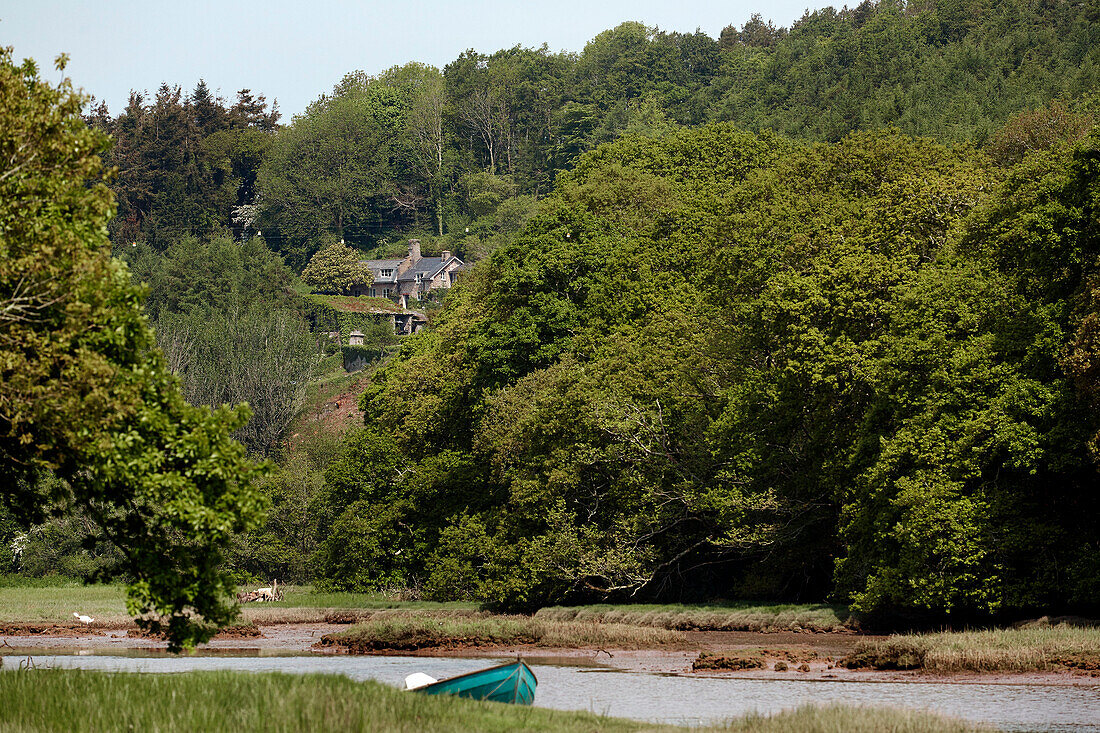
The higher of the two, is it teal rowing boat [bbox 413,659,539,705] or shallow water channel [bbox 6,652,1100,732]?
teal rowing boat [bbox 413,659,539,705]

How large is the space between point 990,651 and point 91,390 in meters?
26.2

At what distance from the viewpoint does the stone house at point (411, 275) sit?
552ft

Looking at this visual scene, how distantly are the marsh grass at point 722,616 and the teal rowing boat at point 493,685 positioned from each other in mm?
23662

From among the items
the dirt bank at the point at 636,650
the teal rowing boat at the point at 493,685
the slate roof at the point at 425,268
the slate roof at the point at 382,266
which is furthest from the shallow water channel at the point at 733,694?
the slate roof at the point at 382,266

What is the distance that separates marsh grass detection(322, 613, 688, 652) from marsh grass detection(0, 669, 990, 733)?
23.3m

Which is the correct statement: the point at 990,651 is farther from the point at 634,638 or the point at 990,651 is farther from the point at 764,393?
the point at 764,393

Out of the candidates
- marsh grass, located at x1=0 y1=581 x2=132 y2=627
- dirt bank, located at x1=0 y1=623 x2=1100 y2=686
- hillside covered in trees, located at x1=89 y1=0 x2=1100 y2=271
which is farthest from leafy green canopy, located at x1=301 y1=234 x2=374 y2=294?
dirt bank, located at x1=0 y1=623 x2=1100 y2=686

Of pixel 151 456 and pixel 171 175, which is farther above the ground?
pixel 171 175

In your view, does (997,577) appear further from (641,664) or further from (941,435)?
(641,664)

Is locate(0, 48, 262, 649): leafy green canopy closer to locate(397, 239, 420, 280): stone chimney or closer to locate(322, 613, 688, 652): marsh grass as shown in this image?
locate(322, 613, 688, 652): marsh grass

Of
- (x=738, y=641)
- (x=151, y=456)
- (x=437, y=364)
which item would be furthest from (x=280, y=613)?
(x=151, y=456)

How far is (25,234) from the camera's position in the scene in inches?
811

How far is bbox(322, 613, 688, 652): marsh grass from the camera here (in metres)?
47.9

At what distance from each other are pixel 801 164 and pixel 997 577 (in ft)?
102
